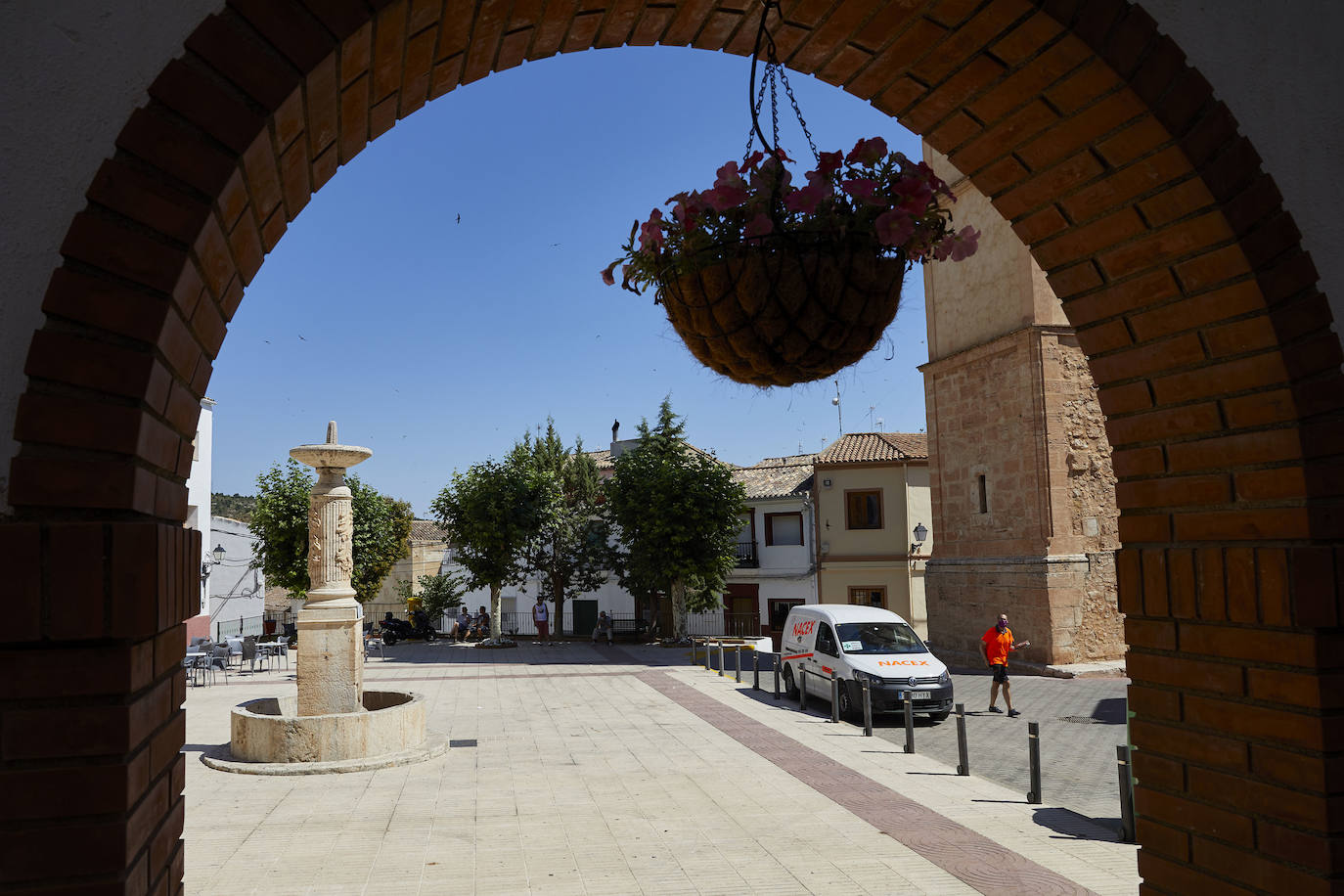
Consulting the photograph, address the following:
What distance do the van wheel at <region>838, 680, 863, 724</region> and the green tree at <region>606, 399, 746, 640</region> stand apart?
16112 mm

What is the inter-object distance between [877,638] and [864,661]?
0.89 meters

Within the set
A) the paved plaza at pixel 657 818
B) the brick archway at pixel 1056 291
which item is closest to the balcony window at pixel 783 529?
the paved plaza at pixel 657 818

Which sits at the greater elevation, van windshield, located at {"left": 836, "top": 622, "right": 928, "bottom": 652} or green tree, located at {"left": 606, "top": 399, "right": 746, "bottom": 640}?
green tree, located at {"left": 606, "top": 399, "right": 746, "bottom": 640}

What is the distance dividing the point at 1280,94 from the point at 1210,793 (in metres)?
1.96

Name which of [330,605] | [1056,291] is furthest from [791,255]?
[330,605]

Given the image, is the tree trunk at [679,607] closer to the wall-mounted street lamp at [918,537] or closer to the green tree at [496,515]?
the green tree at [496,515]

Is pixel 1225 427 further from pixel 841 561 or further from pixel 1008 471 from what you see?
pixel 841 561

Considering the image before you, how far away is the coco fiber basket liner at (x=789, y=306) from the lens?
260 cm

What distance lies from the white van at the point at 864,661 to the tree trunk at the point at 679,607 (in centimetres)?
1501

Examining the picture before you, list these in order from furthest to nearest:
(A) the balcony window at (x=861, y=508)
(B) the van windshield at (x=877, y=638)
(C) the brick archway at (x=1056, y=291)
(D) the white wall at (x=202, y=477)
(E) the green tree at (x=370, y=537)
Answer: (A) the balcony window at (x=861, y=508) → (E) the green tree at (x=370, y=537) → (D) the white wall at (x=202, y=477) → (B) the van windshield at (x=877, y=638) → (C) the brick archway at (x=1056, y=291)

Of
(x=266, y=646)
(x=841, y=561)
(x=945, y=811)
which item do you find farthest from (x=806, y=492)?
(x=945, y=811)

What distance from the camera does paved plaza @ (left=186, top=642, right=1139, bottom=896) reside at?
6.56m

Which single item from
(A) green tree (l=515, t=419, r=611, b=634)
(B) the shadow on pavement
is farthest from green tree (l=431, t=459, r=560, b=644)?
(B) the shadow on pavement

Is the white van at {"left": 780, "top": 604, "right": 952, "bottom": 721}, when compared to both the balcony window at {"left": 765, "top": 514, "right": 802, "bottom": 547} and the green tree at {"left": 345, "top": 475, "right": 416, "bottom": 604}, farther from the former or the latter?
the balcony window at {"left": 765, "top": 514, "right": 802, "bottom": 547}
